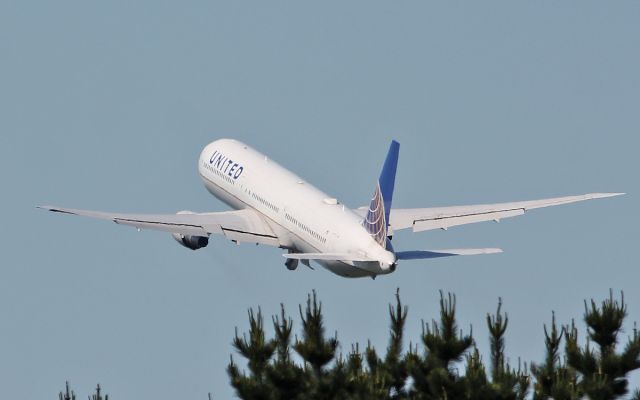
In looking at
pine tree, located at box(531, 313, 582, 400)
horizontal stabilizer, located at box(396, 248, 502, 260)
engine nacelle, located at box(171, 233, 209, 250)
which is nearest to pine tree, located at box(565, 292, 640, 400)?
pine tree, located at box(531, 313, 582, 400)

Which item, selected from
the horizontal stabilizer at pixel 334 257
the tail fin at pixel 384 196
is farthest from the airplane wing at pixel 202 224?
the tail fin at pixel 384 196

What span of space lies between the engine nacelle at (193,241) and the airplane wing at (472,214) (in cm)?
971

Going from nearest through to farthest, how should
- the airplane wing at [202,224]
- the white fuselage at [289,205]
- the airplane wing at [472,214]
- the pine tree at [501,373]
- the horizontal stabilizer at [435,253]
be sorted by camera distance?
1. the pine tree at [501,373]
2. the horizontal stabilizer at [435,253]
3. the white fuselage at [289,205]
4. the airplane wing at [202,224]
5. the airplane wing at [472,214]

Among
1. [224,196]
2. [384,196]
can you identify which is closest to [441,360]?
[384,196]

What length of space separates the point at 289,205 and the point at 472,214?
33.9ft

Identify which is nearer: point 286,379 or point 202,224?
point 286,379

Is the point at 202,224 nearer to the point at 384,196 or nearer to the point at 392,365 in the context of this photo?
the point at 384,196

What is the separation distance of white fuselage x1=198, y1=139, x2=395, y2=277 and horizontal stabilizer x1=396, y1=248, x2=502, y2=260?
1.79 metres

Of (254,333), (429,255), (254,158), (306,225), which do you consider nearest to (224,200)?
(254,158)

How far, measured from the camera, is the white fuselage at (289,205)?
132 m

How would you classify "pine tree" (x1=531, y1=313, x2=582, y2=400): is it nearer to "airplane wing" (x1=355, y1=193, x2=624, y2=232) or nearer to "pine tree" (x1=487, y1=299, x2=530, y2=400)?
"pine tree" (x1=487, y1=299, x2=530, y2=400)

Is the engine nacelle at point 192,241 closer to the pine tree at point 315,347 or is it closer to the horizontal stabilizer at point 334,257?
the horizontal stabilizer at point 334,257

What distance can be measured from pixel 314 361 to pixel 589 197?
148 feet

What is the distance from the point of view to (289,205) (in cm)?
14188
